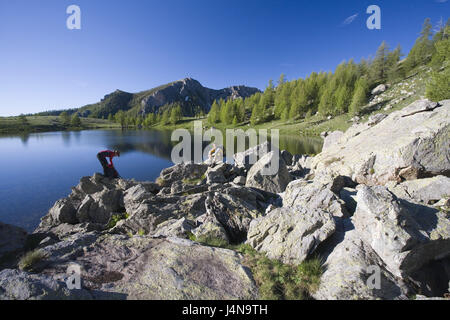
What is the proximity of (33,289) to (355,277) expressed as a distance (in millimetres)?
7917

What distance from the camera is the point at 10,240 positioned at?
28.0ft

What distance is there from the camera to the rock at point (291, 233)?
5773mm

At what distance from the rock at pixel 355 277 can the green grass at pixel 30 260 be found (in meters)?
8.42

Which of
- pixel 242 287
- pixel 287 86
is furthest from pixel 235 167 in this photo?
pixel 287 86

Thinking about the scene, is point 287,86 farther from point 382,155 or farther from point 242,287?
point 242,287

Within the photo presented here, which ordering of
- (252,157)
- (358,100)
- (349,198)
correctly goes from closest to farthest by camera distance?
(349,198), (252,157), (358,100)

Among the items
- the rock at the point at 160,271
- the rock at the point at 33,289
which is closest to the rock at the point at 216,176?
the rock at the point at 160,271

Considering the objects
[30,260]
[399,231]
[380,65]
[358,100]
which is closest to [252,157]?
[399,231]

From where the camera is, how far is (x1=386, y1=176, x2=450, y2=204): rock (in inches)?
297

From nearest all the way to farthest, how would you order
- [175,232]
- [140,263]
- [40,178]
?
[140,263]
[175,232]
[40,178]

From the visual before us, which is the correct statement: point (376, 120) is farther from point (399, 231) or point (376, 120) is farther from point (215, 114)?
point (215, 114)

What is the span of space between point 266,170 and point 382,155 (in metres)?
7.72

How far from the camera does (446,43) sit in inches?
1660

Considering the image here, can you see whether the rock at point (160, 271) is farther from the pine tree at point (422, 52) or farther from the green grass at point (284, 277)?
the pine tree at point (422, 52)
